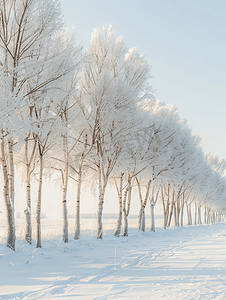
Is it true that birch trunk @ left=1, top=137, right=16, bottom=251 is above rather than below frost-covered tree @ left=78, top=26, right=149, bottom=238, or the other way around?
below

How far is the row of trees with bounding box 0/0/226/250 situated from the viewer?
351 inches

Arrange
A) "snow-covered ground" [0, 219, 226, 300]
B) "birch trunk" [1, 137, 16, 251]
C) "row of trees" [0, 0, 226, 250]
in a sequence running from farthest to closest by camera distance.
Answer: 1. "birch trunk" [1, 137, 16, 251]
2. "row of trees" [0, 0, 226, 250]
3. "snow-covered ground" [0, 219, 226, 300]

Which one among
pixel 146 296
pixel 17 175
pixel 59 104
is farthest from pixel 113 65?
pixel 146 296

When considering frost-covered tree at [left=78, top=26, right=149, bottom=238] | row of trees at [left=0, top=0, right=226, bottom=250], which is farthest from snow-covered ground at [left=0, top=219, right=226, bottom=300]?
frost-covered tree at [left=78, top=26, right=149, bottom=238]

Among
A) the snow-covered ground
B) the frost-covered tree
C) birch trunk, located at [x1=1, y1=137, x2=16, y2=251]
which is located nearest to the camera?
the snow-covered ground

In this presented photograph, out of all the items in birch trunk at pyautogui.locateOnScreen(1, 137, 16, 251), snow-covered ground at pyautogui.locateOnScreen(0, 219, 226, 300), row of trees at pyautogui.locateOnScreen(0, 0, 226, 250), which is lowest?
snow-covered ground at pyautogui.locateOnScreen(0, 219, 226, 300)

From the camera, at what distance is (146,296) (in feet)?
15.1

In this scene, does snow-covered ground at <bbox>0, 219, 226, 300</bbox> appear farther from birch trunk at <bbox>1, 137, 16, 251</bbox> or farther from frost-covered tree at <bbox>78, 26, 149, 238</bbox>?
frost-covered tree at <bbox>78, 26, 149, 238</bbox>

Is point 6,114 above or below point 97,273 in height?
above

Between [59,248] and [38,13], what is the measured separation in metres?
8.39

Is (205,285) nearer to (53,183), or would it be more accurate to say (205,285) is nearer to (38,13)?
(38,13)

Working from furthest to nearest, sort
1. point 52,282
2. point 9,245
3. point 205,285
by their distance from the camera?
point 9,245 → point 52,282 → point 205,285

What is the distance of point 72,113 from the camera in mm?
13656

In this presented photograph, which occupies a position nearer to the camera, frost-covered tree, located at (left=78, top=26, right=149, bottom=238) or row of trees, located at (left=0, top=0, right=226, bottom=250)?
row of trees, located at (left=0, top=0, right=226, bottom=250)
